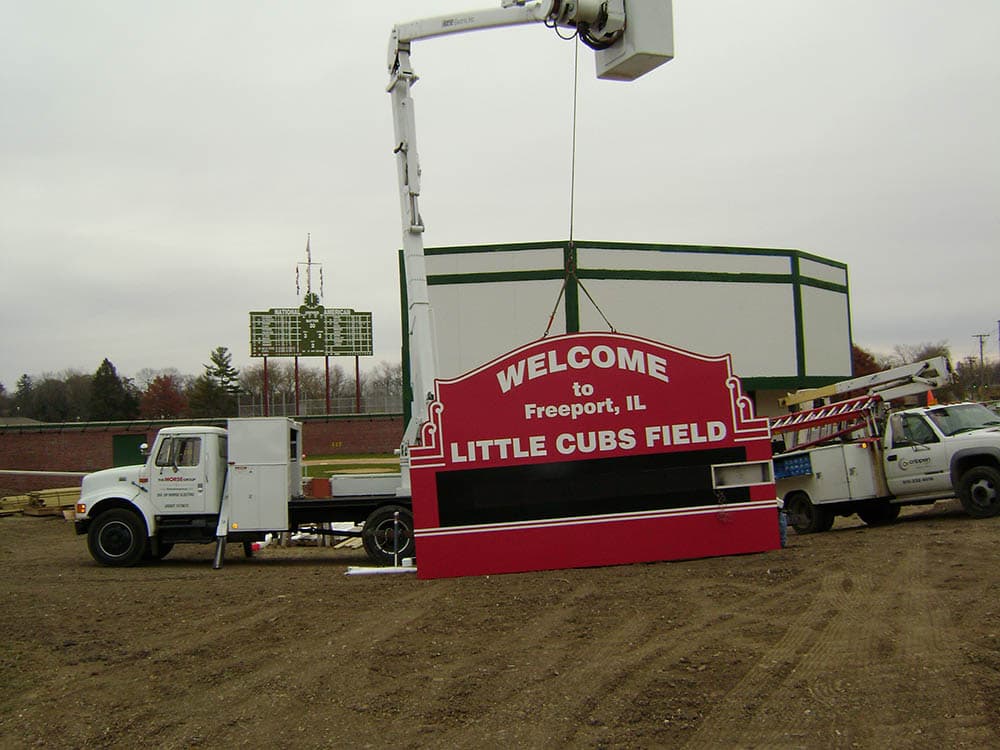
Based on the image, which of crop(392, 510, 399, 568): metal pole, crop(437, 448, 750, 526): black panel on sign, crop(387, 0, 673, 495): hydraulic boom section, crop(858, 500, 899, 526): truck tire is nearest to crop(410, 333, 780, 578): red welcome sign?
crop(437, 448, 750, 526): black panel on sign

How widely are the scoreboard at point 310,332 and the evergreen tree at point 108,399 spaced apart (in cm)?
3271

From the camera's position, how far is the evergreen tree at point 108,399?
3351 inches

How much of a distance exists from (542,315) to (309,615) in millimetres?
15312

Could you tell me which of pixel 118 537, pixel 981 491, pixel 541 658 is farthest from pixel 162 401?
pixel 541 658

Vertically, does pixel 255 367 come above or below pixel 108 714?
above

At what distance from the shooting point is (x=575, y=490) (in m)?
11.9

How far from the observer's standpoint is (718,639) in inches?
304

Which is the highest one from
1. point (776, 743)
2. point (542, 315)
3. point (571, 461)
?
point (542, 315)

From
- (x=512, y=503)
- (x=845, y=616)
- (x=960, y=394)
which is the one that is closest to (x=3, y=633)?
(x=512, y=503)

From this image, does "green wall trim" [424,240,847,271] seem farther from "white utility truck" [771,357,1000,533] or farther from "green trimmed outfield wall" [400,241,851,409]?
"white utility truck" [771,357,1000,533]

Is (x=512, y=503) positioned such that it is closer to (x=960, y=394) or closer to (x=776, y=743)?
(x=776, y=743)

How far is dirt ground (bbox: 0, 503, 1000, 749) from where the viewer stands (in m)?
5.82

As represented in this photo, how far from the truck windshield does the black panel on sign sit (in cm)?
567

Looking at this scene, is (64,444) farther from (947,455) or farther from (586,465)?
(947,455)
